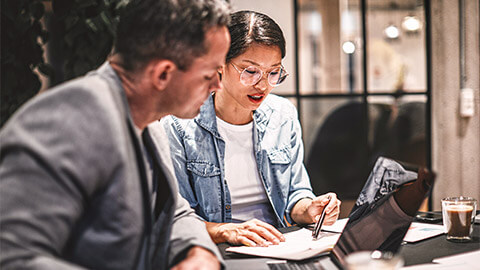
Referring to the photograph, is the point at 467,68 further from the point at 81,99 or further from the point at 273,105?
the point at 81,99

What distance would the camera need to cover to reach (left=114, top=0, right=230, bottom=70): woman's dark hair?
39.7 inches

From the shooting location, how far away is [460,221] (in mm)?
1475

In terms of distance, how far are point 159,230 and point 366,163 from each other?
2764mm

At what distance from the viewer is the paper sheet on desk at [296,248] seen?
1.33 m

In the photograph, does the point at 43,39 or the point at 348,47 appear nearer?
the point at 43,39

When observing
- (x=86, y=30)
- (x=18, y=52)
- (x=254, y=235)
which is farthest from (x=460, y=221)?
(x=18, y=52)

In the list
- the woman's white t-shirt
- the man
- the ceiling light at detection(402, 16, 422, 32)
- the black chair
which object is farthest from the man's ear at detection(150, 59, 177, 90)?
the ceiling light at detection(402, 16, 422, 32)

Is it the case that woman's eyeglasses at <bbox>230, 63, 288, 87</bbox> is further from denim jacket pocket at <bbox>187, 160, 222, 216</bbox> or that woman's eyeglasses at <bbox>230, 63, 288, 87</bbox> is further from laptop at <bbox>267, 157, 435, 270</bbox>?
laptop at <bbox>267, 157, 435, 270</bbox>

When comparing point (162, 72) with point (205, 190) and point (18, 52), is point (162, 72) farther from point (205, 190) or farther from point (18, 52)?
point (18, 52)

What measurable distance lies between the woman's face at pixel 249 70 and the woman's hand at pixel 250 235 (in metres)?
0.54

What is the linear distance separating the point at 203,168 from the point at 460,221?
0.92 metres

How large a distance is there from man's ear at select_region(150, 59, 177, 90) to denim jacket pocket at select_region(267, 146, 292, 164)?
3.27ft

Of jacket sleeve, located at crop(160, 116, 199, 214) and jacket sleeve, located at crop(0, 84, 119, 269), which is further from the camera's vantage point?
jacket sleeve, located at crop(160, 116, 199, 214)

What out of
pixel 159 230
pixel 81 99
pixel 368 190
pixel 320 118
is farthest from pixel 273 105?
pixel 320 118
